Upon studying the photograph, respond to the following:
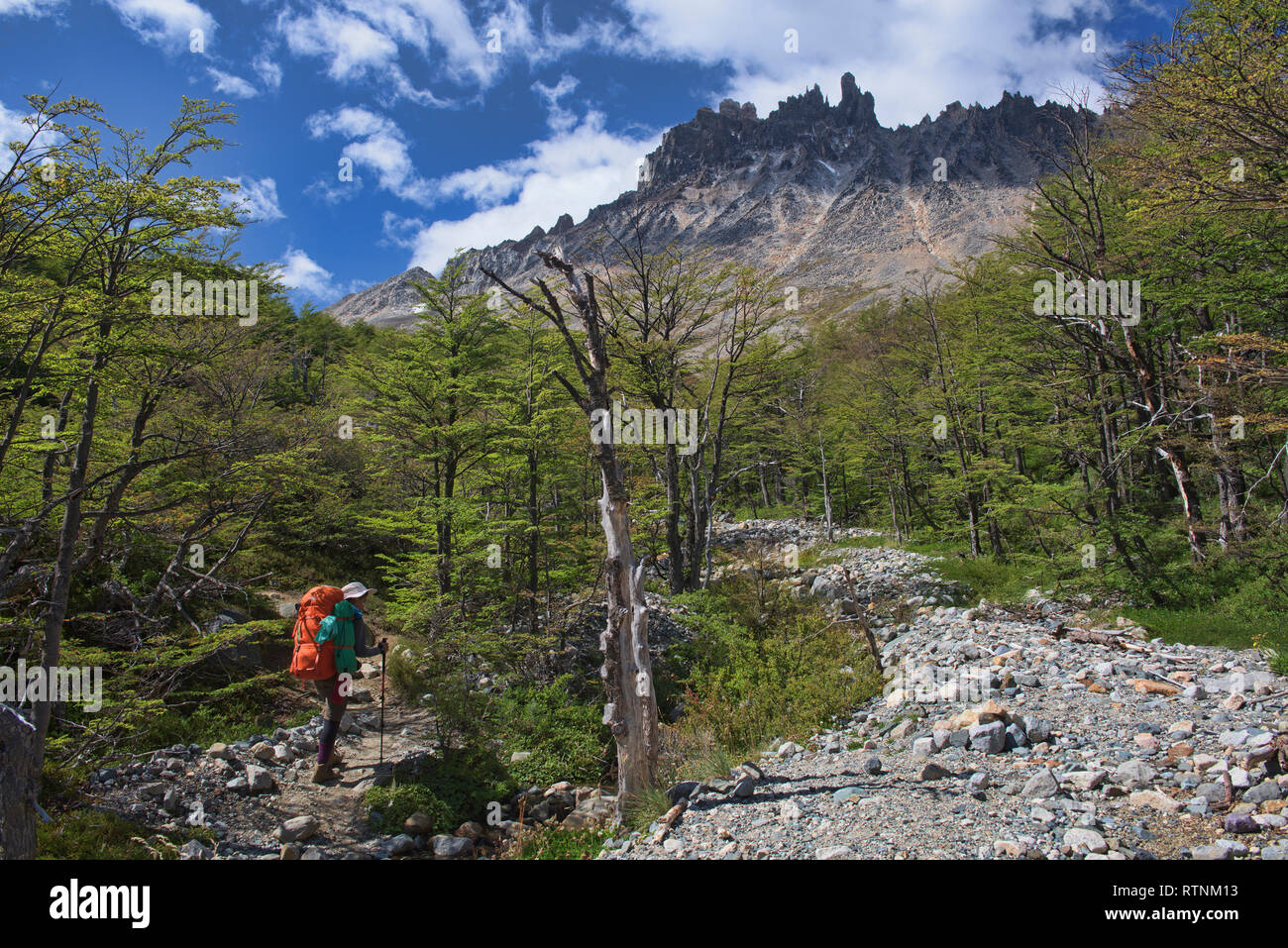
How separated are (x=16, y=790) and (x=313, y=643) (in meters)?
3.06

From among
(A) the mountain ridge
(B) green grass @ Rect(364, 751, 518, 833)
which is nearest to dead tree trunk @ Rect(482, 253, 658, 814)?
(B) green grass @ Rect(364, 751, 518, 833)

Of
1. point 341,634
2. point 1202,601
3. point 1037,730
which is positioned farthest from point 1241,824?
point 341,634

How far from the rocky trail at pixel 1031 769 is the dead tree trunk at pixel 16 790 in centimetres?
369

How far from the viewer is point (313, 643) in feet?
20.3

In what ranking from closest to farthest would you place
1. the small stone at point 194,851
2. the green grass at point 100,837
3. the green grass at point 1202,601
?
the green grass at point 100,837, the small stone at point 194,851, the green grass at point 1202,601

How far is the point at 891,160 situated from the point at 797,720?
196 meters

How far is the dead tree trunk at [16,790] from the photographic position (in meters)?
3.05

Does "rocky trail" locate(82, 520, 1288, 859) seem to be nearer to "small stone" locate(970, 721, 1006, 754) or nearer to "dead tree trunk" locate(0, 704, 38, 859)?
"small stone" locate(970, 721, 1006, 754)

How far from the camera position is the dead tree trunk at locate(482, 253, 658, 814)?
17.2ft

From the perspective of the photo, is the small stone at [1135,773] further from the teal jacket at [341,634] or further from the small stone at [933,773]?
the teal jacket at [341,634]

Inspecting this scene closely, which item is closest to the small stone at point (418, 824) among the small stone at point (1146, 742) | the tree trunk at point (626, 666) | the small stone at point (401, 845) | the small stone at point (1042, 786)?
the small stone at point (401, 845)

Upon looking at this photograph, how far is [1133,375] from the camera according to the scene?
10.1 m

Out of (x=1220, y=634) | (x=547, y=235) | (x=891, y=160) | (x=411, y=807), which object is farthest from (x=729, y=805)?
(x=891, y=160)
